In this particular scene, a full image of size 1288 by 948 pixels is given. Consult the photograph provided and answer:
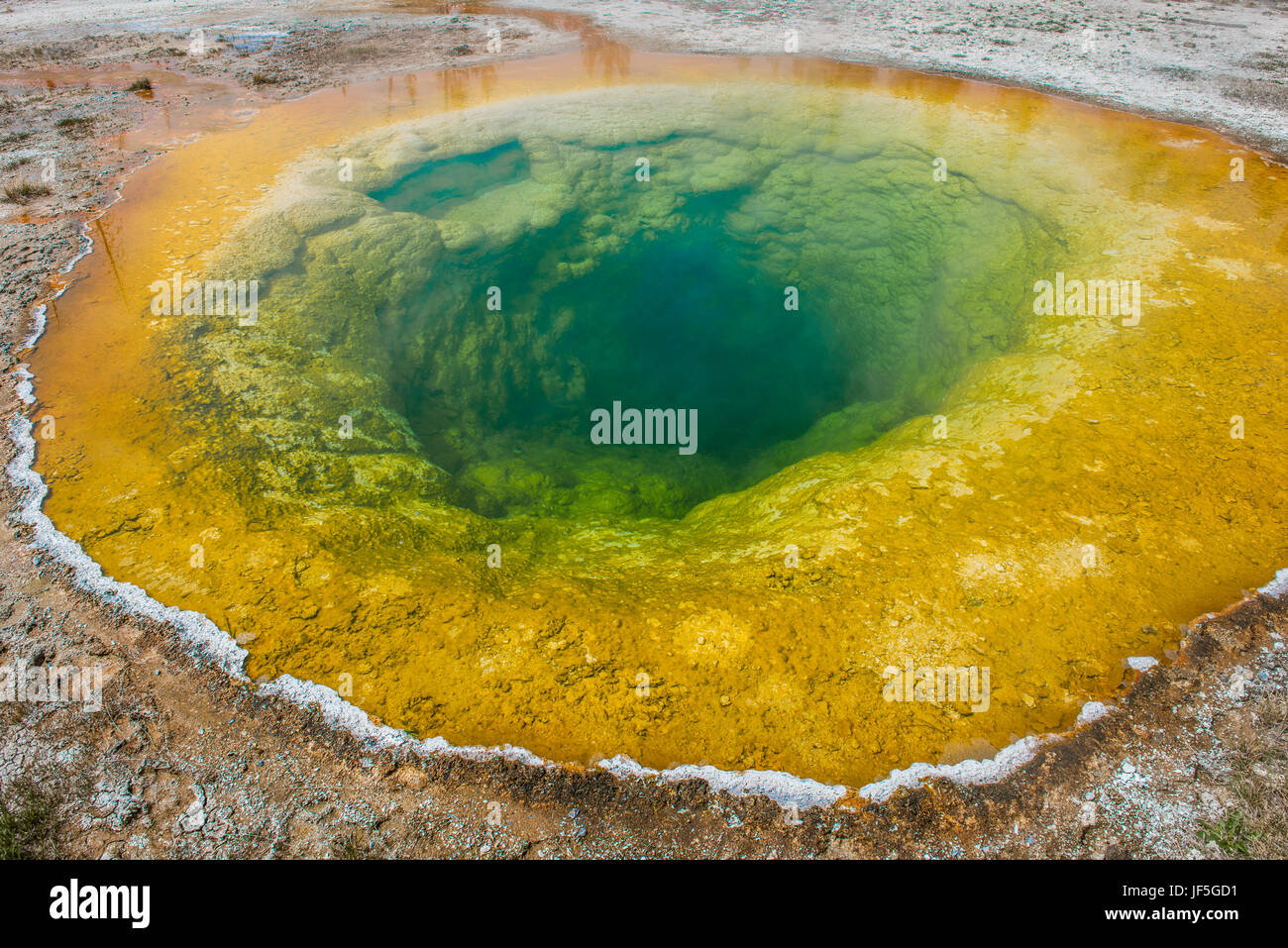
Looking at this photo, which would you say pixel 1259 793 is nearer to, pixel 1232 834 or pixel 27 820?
pixel 1232 834

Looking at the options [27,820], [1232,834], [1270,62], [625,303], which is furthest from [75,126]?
[1270,62]

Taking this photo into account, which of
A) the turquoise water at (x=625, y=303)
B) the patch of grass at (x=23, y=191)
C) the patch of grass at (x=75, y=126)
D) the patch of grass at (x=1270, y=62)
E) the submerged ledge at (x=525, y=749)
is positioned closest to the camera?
the submerged ledge at (x=525, y=749)

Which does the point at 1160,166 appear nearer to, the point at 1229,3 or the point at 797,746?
the point at 797,746

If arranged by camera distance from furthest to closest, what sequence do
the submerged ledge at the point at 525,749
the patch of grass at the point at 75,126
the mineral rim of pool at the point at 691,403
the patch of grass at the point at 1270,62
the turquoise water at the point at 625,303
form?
the patch of grass at the point at 1270,62 → the patch of grass at the point at 75,126 → the turquoise water at the point at 625,303 → the mineral rim of pool at the point at 691,403 → the submerged ledge at the point at 525,749

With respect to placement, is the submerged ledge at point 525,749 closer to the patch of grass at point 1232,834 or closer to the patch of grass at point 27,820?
the patch of grass at point 1232,834

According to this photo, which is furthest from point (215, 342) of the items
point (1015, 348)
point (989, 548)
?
point (1015, 348)

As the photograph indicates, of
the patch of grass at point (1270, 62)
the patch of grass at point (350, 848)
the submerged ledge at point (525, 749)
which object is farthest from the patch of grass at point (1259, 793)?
the patch of grass at point (1270, 62)

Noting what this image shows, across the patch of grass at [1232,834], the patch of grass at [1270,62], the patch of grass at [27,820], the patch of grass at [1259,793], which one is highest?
the patch of grass at [1270,62]
